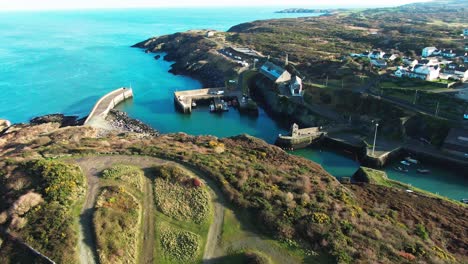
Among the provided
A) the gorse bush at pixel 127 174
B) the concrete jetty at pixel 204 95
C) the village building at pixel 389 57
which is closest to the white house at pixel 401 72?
the village building at pixel 389 57

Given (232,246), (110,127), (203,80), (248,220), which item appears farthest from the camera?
(203,80)

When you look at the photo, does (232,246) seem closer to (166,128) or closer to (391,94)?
(166,128)

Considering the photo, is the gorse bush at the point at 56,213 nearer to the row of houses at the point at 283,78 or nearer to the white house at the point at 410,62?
the row of houses at the point at 283,78

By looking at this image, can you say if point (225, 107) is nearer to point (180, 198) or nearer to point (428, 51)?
point (180, 198)

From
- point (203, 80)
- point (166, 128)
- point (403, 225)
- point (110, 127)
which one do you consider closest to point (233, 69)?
point (203, 80)

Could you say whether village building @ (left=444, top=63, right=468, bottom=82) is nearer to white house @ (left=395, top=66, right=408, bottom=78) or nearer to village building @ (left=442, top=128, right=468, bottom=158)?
white house @ (left=395, top=66, right=408, bottom=78)

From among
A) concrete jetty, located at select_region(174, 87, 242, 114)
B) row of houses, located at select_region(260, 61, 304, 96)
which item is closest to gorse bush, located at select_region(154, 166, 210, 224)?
row of houses, located at select_region(260, 61, 304, 96)
